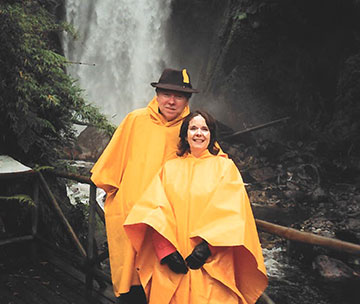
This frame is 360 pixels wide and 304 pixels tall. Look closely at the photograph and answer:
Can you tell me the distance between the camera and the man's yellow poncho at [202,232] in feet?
5.87

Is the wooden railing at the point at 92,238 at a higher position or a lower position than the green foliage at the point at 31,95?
lower

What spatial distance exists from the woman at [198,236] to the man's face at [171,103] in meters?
0.33

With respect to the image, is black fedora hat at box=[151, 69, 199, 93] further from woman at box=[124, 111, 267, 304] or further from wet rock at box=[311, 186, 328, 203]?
wet rock at box=[311, 186, 328, 203]

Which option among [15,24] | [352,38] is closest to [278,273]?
[15,24]

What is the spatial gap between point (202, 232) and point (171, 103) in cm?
96

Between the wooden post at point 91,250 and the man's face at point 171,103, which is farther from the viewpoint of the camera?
the wooden post at point 91,250

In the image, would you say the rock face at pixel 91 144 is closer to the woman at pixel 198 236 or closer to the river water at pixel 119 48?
the river water at pixel 119 48

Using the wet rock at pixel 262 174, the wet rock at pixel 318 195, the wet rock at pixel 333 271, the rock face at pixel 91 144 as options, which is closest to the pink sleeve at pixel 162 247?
the wet rock at pixel 333 271

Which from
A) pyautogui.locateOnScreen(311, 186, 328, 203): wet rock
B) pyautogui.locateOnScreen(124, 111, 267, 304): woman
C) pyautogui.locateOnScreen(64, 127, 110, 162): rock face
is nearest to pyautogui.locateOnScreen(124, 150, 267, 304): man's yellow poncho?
pyautogui.locateOnScreen(124, 111, 267, 304): woman

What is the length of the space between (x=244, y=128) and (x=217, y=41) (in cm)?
514

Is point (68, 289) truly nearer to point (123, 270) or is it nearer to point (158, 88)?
point (123, 270)

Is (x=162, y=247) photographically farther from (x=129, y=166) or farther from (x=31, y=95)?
(x=31, y=95)

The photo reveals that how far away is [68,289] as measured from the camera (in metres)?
3.25

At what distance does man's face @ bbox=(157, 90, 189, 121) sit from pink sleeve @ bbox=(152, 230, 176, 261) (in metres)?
0.87
